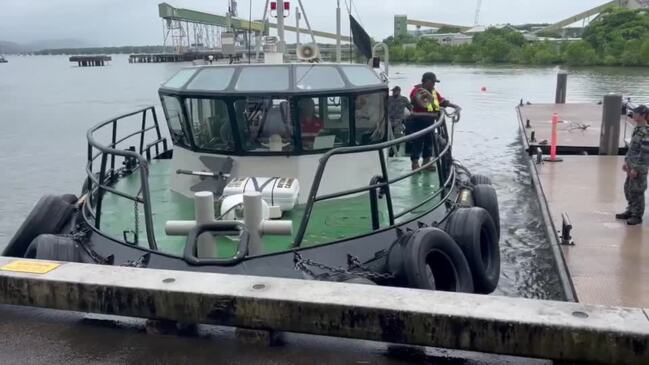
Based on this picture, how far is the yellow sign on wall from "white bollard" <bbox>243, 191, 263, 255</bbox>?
48.2 inches

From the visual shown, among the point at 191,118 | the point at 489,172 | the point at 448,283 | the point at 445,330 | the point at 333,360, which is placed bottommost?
the point at 489,172

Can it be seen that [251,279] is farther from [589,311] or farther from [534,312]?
[589,311]

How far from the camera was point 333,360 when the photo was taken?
3.05 m

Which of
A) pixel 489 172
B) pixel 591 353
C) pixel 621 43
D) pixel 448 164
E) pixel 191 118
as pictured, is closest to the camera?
pixel 591 353

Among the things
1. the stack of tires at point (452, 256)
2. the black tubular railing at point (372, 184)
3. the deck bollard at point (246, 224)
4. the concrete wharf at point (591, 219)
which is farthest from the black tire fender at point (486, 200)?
the deck bollard at point (246, 224)

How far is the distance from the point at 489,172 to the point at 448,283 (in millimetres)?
11441

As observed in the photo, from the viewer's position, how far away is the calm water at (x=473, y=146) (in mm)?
9236

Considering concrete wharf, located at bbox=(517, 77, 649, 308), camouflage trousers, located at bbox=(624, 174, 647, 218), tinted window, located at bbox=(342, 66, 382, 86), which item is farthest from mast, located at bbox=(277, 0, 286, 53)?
camouflage trousers, located at bbox=(624, 174, 647, 218)

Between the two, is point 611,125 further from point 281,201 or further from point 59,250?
point 59,250

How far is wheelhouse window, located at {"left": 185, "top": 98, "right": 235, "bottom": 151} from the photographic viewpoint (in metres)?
5.73

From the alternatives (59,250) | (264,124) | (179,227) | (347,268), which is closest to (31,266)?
(179,227)

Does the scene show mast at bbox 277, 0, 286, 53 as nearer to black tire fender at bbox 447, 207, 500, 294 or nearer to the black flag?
the black flag

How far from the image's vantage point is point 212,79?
19.4 feet

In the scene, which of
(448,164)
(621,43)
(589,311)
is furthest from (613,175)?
(621,43)
